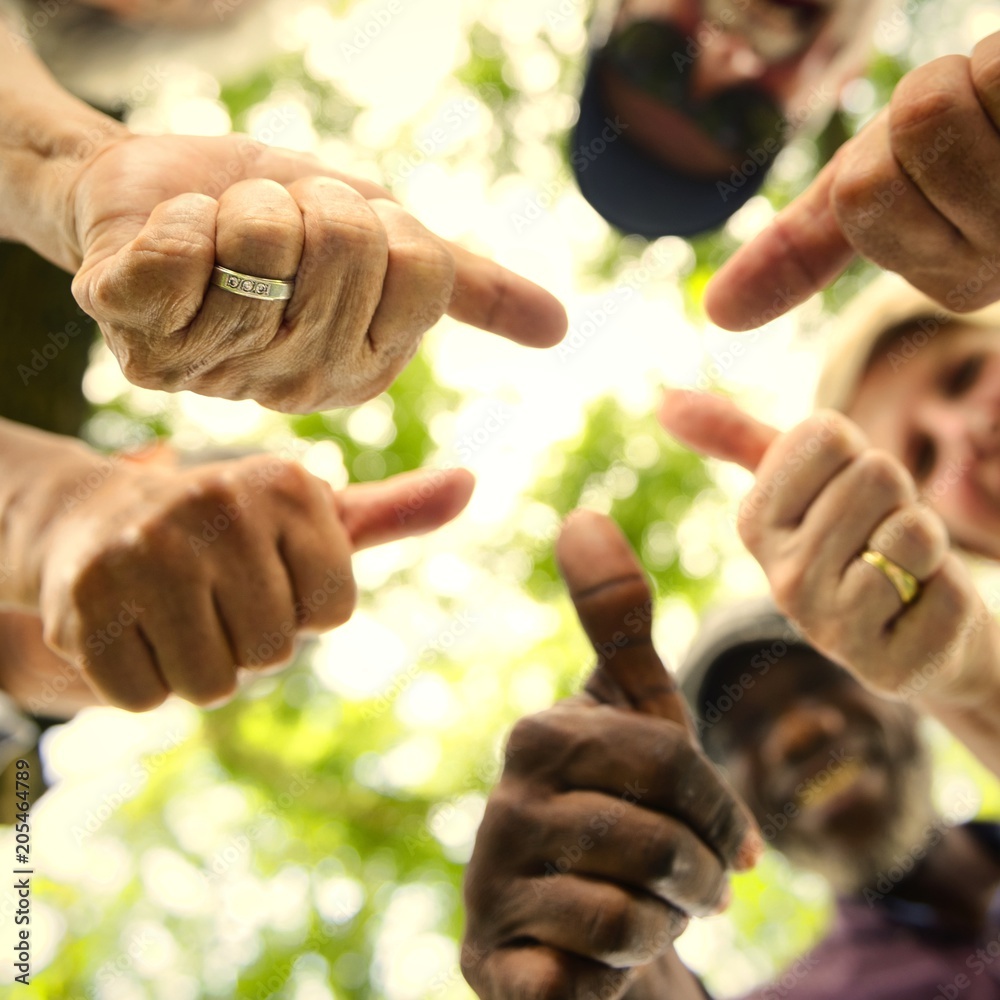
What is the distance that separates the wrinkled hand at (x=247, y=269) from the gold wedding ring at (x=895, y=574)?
1.45ft

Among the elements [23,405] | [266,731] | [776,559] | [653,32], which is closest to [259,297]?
[776,559]

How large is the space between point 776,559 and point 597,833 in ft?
1.06

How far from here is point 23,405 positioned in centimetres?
127

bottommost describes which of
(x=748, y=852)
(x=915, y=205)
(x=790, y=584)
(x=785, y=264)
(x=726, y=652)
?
(x=726, y=652)

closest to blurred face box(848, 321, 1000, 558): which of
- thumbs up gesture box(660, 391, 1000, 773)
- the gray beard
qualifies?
the gray beard

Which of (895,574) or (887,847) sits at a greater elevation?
(895,574)

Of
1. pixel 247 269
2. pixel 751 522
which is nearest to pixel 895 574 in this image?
pixel 751 522

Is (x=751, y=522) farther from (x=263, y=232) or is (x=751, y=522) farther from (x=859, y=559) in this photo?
(x=263, y=232)

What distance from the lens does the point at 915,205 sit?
62cm

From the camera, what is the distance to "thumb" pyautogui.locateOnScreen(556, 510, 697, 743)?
755mm

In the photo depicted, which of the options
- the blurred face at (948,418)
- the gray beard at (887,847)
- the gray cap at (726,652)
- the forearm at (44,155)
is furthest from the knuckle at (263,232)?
the gray beard at (887,847)

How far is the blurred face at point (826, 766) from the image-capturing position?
130 cm

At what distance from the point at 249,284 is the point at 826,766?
1180mm

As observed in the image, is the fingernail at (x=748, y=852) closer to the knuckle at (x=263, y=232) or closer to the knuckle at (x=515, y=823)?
the knuckle at (x=515, y=823)
